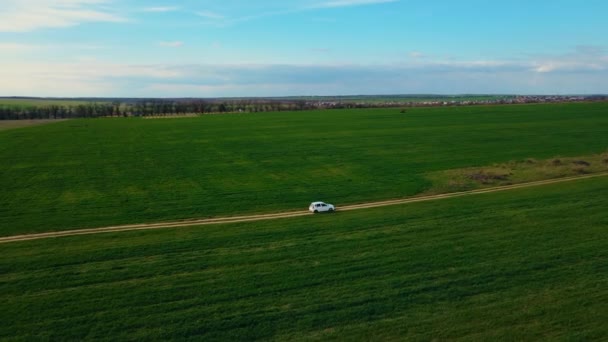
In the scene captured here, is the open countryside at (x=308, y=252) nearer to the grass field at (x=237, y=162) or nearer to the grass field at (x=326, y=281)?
the grass field at (x=326, y=281)

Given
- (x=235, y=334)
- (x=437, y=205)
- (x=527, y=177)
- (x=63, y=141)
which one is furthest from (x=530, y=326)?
(x=63, y=141)

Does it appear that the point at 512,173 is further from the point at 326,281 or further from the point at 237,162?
the point at 326,281

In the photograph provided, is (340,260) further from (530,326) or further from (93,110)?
(93,110)

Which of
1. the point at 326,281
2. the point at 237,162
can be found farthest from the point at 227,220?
the point at 237,162

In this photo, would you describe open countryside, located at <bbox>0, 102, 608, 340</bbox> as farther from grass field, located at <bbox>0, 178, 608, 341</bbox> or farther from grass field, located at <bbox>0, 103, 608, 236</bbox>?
grass field, located at <bbox>0, 103, 608, 236</bbox>

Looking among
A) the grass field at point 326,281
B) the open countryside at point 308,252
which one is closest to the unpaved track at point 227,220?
the open countryside at point 308,252
